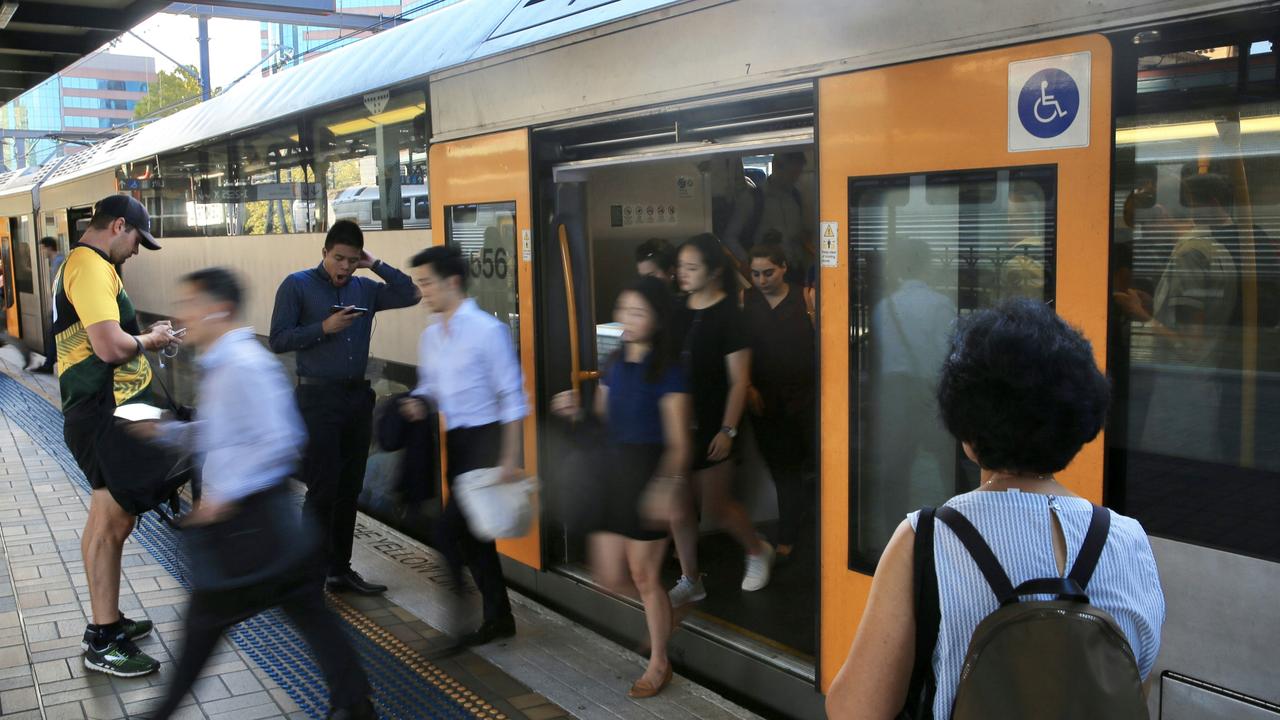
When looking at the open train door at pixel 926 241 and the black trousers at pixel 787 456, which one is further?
the black trousers at pixel 787 456

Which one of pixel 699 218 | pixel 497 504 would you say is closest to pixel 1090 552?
pixel 497 504

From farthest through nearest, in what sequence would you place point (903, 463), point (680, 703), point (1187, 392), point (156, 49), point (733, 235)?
1. point (156, 49)
2. point (733, 235)
3. point (680, 703)
4. point (903, 463)
5. point (1187, 392)

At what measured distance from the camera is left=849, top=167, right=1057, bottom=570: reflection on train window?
9.82 ft

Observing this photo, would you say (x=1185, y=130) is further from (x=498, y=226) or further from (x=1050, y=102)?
(x=498, y=226)

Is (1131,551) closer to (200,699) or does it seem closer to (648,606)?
(648,606)

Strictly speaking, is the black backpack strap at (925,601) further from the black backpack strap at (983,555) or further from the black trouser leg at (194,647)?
the black trouser leg at (194,647)

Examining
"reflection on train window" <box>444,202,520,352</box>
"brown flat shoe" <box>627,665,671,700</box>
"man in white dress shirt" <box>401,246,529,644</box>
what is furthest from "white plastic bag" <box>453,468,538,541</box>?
"reflection on train window" <box>444,202,520,352</box>

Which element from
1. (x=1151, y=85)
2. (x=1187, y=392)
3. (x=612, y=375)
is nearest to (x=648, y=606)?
(x=612, y=375)

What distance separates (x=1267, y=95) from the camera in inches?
96.1

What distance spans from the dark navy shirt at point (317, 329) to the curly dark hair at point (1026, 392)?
4002 millimetres

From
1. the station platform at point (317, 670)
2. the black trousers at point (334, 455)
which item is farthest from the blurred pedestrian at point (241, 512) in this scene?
the black trousers at point (334, 455)

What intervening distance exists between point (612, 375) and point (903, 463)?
1.30 meters

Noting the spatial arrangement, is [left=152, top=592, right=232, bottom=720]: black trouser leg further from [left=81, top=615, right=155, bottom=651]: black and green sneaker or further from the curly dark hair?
the curly dark hair

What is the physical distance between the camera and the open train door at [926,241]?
282 centimetres
